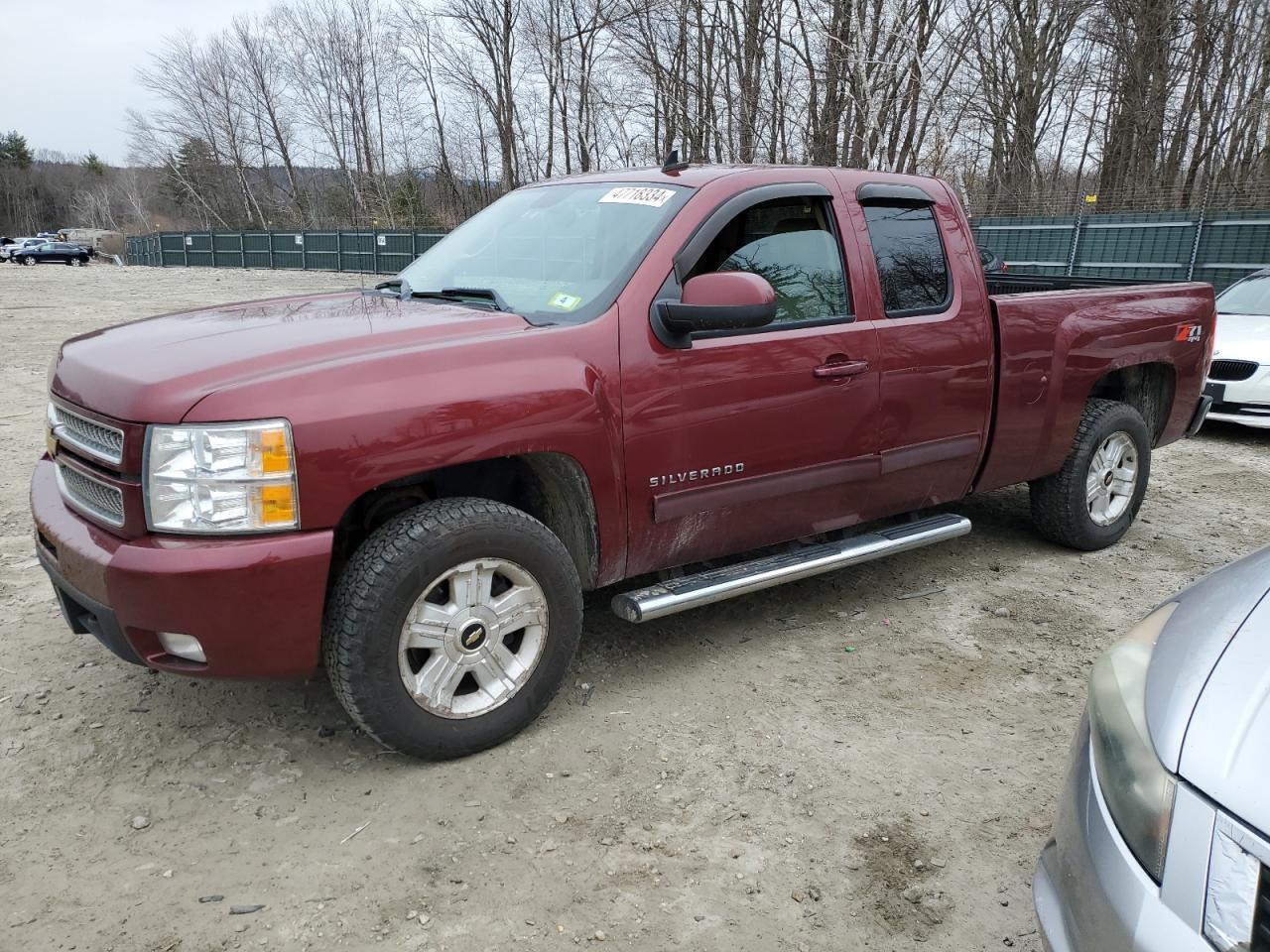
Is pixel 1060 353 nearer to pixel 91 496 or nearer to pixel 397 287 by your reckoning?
pixel 397 287

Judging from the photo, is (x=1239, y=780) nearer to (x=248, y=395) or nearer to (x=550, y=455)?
(x=550, y=455)

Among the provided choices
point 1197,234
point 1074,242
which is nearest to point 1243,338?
point 1197,234

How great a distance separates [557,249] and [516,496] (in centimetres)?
99

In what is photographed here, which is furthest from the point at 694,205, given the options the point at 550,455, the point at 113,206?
the point at 113,206

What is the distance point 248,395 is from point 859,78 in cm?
1891

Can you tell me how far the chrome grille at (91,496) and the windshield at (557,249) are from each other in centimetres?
138

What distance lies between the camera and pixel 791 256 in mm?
3717

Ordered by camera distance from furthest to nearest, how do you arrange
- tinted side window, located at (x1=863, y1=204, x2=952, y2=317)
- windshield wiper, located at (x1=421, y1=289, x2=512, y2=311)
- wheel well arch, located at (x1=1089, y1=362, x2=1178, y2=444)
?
1. wheel well arch, located at (x1=1089, y1=362, x2=1178, y2=444)
2. tinted side window, located at (x1=863, y1=204, x2=952, y2=317)
3. windshield wiper, located at (x1=421, y1=289, x2=512, y2=311)

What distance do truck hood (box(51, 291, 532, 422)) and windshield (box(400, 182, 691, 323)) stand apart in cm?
23

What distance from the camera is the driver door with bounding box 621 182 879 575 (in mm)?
3250

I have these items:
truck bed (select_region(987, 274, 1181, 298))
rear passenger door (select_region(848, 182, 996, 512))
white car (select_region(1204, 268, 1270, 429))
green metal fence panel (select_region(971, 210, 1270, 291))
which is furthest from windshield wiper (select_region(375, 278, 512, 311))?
green metal fence panel (select_region(971, 210, 1270, 291))

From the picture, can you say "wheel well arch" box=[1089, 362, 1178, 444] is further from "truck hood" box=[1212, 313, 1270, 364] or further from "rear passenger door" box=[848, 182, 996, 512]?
"truck hood" box=[1212, 313, 1270, 364]

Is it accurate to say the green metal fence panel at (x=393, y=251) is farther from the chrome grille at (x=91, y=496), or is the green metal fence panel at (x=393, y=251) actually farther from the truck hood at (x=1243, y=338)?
the chrome grille at (x=91, y=496)

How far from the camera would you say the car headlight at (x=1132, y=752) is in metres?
1.59
